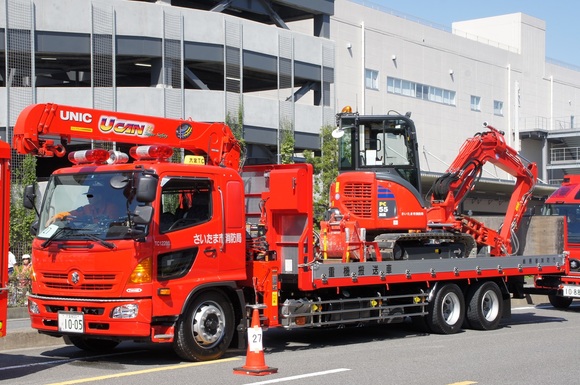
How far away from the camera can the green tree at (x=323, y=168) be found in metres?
32.4

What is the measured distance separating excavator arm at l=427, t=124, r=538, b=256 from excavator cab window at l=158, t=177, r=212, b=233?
6139mm

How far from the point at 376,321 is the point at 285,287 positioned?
2080 mm

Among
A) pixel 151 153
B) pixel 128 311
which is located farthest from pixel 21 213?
pixel 128 311

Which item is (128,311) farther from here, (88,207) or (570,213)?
(570,213)

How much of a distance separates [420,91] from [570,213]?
28428 millimetres

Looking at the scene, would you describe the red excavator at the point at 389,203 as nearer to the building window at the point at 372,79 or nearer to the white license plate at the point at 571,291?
the white license plate at the point at 571,291

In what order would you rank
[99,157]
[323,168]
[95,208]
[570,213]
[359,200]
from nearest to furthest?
1. [95,208]
2. [99,157]
3. [359,200]
4. [570,213]
5. [323,168]

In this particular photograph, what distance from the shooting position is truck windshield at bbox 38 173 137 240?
39.0ft

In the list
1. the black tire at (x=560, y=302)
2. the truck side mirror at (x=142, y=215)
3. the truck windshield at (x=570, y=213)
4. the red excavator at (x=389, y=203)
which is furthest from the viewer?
the truck windshield at (x=570, y=213)

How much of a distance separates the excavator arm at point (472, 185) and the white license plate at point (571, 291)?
5.02 feet

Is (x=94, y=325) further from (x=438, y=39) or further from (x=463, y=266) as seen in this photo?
(x=438, y=39)

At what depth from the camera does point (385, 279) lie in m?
14.9

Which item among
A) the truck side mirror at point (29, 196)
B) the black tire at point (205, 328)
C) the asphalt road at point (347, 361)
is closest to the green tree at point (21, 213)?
the asphalt road at point (347, 361)

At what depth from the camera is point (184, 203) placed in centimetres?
1255
